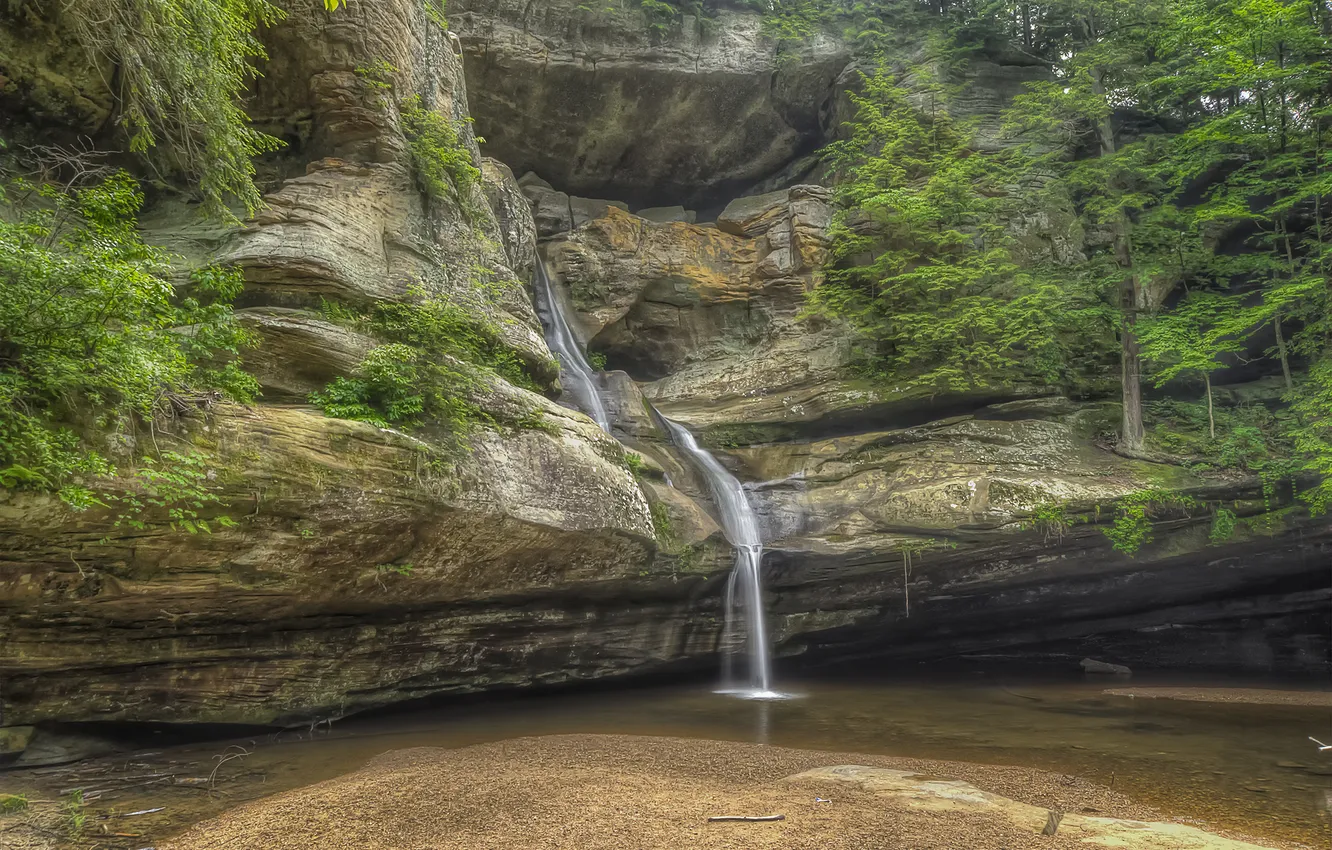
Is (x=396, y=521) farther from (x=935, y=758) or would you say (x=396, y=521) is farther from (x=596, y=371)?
(x=596, y=371)

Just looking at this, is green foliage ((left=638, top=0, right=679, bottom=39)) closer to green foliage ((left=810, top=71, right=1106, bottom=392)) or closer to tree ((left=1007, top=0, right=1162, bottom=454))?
green foliage ((left=810, top=71, right=1106, bottom=392))

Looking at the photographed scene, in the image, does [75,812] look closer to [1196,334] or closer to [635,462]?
[635,462]

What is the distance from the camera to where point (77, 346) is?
5.67 meters

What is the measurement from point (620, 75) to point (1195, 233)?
15.9m

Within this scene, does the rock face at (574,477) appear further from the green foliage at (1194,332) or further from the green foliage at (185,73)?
the green foliage at (1194,332)

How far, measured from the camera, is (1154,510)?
13.3 meters

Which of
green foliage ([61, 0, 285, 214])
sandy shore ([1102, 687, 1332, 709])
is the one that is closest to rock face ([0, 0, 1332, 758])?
green foliage ([61, 0, 285, 214])

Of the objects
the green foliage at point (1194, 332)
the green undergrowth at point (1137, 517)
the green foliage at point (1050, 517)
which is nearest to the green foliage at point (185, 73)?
the green foliage at point (1050, 517)

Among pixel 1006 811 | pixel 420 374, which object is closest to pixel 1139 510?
pixel 1006 811

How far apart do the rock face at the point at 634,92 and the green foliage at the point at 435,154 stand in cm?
838

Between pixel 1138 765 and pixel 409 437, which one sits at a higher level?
pixel 409 437

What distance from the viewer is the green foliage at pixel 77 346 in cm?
537

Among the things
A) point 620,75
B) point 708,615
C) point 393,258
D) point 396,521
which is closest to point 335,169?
point 393,258

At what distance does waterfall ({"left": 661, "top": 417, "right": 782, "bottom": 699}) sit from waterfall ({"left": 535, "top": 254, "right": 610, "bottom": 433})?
10.7 feet
